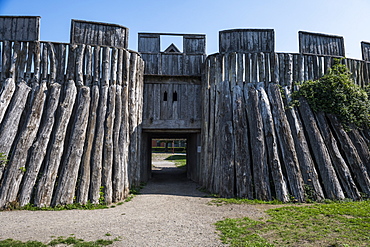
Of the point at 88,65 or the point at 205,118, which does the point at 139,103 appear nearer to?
the point at 88,65

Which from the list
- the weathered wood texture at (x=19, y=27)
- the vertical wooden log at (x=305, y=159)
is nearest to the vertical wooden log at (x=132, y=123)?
the weathered wood texture at (x=19, y=27)

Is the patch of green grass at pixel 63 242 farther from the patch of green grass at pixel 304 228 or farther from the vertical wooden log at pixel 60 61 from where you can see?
the vertical wooden log at pixel 60 61

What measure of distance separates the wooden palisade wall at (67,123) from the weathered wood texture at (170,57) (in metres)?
1.50

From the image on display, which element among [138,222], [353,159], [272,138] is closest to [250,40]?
[272,138]

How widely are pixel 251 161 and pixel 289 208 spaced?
2.20 metres

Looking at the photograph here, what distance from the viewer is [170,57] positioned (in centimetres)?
1233

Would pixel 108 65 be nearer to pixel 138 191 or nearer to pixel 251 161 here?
pixel 138 191

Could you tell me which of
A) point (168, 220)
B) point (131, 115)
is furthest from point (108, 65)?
point (168, 220)

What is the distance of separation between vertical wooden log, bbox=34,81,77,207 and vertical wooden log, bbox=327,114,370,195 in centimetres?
1003

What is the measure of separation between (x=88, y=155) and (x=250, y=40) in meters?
8.55

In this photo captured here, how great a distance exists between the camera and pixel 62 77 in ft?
31.2

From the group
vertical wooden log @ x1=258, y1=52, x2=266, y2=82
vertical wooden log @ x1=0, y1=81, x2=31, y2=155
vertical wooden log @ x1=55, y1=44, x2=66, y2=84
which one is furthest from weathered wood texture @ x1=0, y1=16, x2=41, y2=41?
vertical wooden log @ x1=258, y1=52, x2=266, y2=82

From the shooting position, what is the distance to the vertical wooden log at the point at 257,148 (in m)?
8.30

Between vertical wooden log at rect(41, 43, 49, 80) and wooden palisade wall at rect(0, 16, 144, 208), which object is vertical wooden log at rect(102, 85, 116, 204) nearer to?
wooden palisade wall at rect(0, 16, 144, 208)
